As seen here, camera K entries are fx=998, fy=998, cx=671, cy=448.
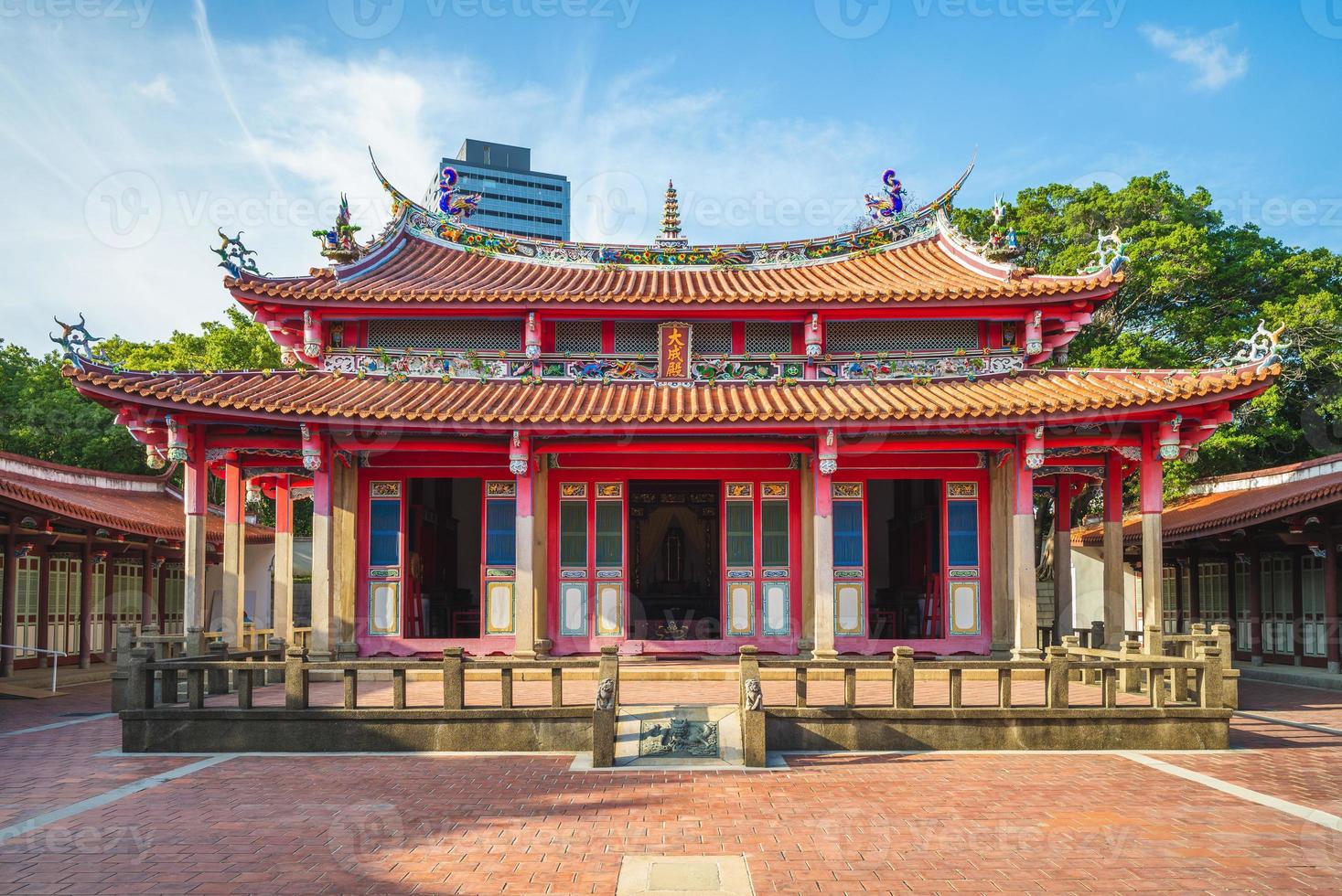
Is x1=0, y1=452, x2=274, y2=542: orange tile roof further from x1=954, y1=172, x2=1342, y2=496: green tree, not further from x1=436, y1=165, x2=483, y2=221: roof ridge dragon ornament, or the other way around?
x1=954, y1=172, x2=1342, y2=496: green tree

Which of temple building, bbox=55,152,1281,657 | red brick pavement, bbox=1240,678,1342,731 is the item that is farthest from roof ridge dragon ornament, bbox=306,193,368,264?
red brick pavement, bbox=1240,678,1342,731

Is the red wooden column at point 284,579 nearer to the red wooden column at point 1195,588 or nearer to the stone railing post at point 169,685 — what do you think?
the stone railing post at point 169,685

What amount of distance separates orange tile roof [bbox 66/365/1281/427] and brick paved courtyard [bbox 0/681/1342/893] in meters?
4.86

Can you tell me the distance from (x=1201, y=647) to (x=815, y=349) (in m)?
7.49

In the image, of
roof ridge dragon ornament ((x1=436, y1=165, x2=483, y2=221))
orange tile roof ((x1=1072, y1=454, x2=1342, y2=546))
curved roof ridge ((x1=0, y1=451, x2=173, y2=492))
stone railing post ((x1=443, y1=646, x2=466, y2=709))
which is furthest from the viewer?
curved roof ridge ((x1=0, y1=451, x2=173, y2=492))

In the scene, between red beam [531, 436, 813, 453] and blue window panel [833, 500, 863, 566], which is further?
blue window panel [833, 500, 863, 566]

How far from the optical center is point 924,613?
17406 mm

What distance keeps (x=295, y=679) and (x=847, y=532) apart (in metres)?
8.80

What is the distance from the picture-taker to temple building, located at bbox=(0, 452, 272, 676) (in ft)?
55.0

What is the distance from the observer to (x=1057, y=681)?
10.8 metres

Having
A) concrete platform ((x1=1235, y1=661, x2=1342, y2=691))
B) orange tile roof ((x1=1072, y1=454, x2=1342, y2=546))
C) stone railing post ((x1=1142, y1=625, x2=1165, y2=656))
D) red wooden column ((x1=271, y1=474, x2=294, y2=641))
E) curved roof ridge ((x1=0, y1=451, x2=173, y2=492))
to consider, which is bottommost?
concrete platform ((x1=1235, y1=661, x2=1342, y2=691))

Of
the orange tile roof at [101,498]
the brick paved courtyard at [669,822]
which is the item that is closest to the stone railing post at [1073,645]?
the brick paved courtyard at [669,822]

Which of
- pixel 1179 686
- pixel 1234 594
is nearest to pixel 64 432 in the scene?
pixel 1179 686

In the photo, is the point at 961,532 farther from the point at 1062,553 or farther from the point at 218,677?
the point at 218,677
